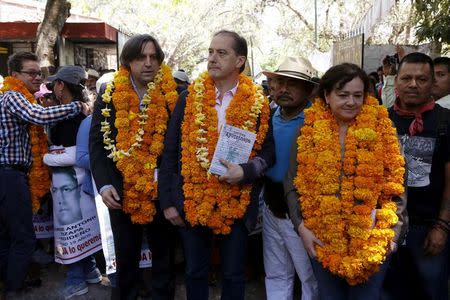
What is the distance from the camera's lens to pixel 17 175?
3707 millimetres

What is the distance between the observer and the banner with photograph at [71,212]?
12.7 ft

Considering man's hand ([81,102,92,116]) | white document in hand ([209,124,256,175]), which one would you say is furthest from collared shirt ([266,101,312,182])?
man's hand ([81,102,92,116])

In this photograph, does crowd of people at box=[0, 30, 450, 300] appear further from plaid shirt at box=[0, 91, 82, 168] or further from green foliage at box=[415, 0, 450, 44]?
green foliage at box=[415, 0, 450, 44]

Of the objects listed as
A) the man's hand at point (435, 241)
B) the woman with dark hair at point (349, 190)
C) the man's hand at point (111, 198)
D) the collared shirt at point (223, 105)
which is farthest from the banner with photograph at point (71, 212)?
the man's hand at point (435, 241)

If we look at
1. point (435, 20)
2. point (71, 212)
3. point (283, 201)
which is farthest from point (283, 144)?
point (435, 20)

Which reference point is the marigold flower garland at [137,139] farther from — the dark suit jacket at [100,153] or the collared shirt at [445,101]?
the collared shirt at [445,101]

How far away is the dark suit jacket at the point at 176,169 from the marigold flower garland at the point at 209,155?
0.17ft

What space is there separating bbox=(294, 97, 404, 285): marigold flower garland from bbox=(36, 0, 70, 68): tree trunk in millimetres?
7550

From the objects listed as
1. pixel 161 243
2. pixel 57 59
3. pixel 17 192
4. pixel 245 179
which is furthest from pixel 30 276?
pixel 57 59

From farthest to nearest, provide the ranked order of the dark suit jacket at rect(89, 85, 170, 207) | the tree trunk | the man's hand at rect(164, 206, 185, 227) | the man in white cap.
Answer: the tree trunk → the dark suit jacket at rect(89, 85, 170, 207) → the man in white cap → the man's hand at rect(164, 206, 185, 227)

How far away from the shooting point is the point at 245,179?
2.81 meters

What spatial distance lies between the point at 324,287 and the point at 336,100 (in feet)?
3.65

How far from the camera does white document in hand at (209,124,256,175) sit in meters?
2.83

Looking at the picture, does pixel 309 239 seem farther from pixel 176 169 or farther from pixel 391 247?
pixel 176 169
